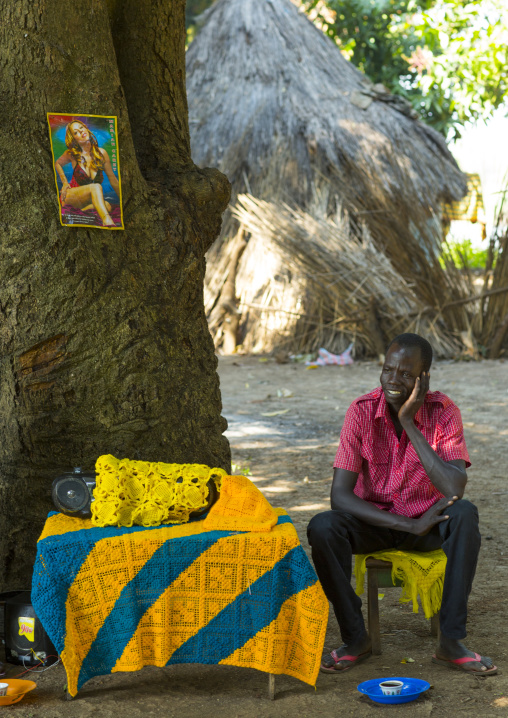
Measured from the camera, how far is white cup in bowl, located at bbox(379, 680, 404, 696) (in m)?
2.21

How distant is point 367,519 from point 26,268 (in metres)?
1.49

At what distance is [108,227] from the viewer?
277 centimetres

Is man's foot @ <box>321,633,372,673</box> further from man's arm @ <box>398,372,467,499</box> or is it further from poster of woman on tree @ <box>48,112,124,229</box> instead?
poster of woman on tree @ <box>48,112,124,229</box>

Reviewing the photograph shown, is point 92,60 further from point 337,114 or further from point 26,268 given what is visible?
point 337,114

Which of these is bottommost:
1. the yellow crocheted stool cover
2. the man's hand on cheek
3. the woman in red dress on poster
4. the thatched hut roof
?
the yellow crocheted stool cover

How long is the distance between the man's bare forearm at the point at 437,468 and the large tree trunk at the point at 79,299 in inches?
34.3

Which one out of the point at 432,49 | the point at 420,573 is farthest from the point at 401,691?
the point at 432,49

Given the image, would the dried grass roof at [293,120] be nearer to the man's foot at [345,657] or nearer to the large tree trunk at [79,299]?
the large tree trunk at [79,299]

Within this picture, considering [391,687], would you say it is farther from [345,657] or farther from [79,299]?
[79,299]

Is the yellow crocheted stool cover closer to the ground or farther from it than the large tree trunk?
closer to the ground

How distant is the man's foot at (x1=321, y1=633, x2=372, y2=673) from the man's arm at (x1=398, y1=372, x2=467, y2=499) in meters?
0.58

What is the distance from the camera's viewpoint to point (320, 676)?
247 cm

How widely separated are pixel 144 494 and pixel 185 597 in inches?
13.7

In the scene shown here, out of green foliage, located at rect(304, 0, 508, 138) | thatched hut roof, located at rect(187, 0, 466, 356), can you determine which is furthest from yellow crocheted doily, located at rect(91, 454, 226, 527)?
green foliage, located at rect(304, 0, 508, 138)
